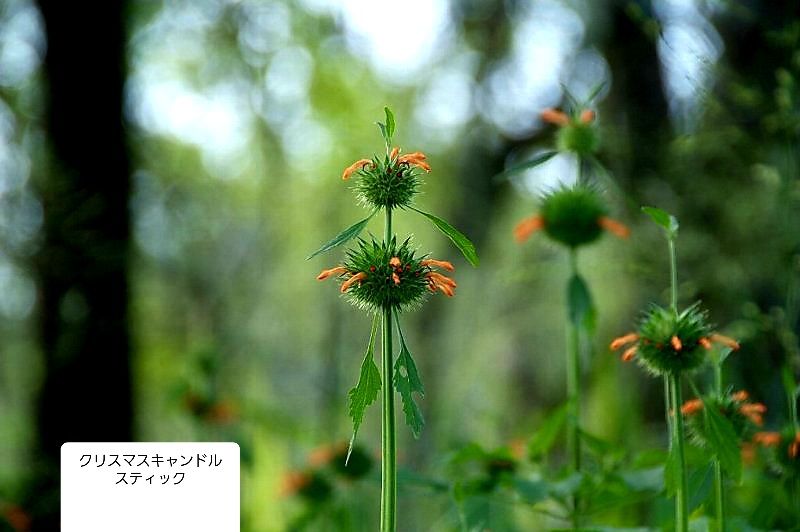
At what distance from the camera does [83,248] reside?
2.89 metres

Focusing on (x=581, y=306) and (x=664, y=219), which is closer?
(x=664, y=219)

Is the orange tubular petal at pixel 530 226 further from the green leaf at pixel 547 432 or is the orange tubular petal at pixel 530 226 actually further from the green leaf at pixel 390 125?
the green leaf at pixel 390 125

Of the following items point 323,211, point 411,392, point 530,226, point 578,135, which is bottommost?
point 411,392

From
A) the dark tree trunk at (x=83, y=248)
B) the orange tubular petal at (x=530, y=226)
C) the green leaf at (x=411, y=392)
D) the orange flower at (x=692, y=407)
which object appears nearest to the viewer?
the green leaf at (x=411, y=392)

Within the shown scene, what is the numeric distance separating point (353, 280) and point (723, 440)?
0.43 metres

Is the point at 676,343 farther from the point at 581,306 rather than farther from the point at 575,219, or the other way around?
the point at 575,219

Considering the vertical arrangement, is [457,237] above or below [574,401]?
above

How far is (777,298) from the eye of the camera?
2.48 meters

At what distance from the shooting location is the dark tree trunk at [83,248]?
2854 millimetres

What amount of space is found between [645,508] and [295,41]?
4037 mm

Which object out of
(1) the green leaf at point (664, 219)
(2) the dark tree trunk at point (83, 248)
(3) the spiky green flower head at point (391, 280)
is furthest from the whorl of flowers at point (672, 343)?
(2) the dark tree trunk at point (83, 248)

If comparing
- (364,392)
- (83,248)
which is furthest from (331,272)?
(83,248)

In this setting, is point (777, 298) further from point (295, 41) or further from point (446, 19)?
point (295, 41)

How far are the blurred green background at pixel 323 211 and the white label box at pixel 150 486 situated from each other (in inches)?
21.0
